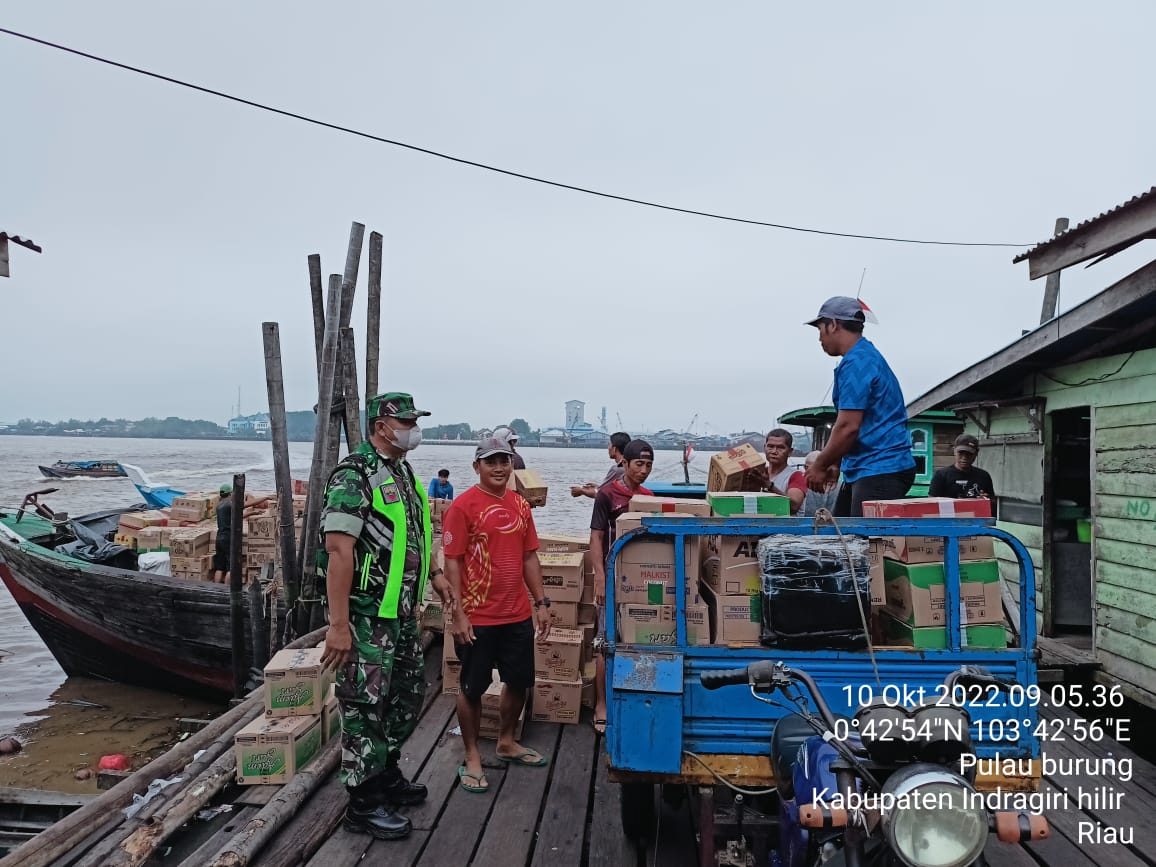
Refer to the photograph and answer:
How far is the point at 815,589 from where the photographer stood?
2971mm

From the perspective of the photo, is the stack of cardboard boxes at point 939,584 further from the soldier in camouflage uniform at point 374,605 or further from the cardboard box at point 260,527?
the cardboard box at point 260,527

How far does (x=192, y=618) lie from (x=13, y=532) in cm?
536

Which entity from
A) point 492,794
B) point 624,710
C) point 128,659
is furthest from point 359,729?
point 128,659

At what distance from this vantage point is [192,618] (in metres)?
9.38

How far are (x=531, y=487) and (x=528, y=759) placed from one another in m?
2.59

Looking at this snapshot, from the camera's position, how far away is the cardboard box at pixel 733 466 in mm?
4594

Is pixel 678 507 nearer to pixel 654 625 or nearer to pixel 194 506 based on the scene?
pixel 654 625

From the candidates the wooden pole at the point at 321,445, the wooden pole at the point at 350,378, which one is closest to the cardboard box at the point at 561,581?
the wooden pole at the point at 350,378

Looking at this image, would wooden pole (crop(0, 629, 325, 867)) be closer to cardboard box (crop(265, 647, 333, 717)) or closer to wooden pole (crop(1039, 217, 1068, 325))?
cardboard box (crop(265, 647, 333, 717))

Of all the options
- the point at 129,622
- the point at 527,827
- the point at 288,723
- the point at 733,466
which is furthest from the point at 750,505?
the point at 129,622

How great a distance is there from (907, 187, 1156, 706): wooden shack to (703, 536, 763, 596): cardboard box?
382 cm

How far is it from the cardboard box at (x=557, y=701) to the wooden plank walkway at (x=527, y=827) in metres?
0.48

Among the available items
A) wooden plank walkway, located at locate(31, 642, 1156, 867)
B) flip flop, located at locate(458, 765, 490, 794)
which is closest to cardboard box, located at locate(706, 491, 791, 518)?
wooden plank walkway, located at locate(31, 642, 1156, 867)

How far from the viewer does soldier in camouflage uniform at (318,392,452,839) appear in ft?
11.7
